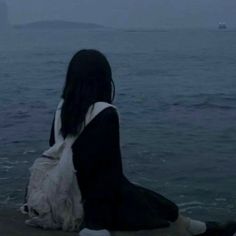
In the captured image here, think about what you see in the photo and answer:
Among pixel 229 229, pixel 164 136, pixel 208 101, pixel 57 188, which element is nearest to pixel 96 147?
pixel 57 188

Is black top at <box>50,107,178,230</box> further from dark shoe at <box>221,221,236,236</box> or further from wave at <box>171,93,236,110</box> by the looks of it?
wave at <box>171,93,236,110</box>

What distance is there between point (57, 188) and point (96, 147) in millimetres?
364

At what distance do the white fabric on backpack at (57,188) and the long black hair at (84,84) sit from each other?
0.05 metres

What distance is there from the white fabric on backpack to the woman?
4 centimetres

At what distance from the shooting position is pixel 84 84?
418 centimetres

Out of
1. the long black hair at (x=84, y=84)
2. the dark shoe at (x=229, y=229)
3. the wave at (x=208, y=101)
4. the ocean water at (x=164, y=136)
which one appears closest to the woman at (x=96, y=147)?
the long black hair at (x=84, y=84)

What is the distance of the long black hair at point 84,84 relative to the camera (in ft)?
13.7

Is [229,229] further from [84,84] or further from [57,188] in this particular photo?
[84,84]

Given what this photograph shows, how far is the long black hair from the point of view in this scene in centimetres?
417

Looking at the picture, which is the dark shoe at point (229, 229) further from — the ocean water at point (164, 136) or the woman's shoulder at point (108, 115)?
the ocean water at point (164, 136)

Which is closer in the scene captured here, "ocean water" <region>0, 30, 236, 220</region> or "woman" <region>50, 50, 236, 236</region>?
"woman" <region>50, 50, 236, 236</region>

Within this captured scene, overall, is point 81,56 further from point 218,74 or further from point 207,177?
point 218,74

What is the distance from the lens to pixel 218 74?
32.9m

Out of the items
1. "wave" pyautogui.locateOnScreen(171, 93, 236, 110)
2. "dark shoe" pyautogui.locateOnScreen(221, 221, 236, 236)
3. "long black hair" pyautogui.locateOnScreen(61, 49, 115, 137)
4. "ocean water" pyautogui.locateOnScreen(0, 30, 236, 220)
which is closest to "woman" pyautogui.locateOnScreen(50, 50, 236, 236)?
"long black hair" pyautogui.locateOnScreen(61, 49, 115, 137)
